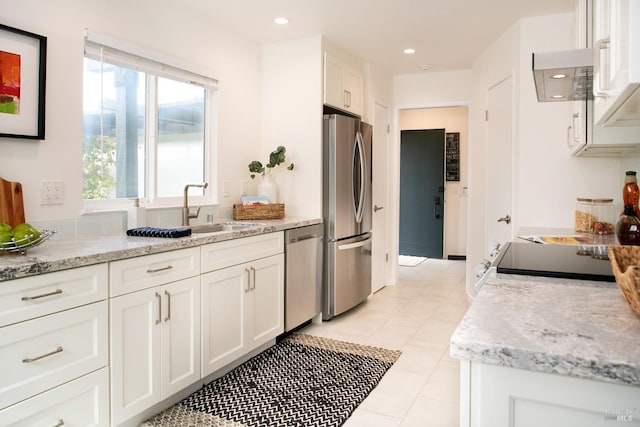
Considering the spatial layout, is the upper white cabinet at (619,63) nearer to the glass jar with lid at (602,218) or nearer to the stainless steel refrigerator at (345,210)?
the glass jar with lid at (602,218)

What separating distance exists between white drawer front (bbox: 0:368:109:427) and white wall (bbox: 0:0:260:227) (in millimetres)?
887

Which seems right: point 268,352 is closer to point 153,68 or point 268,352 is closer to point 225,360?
point 225,360

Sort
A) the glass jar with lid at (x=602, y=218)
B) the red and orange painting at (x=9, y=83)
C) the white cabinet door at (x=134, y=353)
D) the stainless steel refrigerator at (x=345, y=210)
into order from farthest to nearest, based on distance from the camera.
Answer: the stainless steel refrigerator at (x=345, y=210), the glass jar with lid at (x=602, y=218), the red and orange painting at (x=9, y=83), the white cabinet door at (x=134, y=353)

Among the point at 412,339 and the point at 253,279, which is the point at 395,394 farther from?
the point at 253,279

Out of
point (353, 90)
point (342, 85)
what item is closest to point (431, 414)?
point (342, 85)

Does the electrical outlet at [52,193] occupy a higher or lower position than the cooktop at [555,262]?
higher

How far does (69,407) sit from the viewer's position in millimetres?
1725

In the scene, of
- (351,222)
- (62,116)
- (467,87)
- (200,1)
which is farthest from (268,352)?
(467,87)

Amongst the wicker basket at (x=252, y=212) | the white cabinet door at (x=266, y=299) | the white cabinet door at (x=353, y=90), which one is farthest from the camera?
the white cabinet door at (x=353, y=90)

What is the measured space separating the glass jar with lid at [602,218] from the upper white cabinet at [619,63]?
1632 mm

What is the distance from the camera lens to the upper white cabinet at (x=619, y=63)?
79 centimetres

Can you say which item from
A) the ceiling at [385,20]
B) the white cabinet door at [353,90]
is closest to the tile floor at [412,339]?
the white cabinet door at [353,90]

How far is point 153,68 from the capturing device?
2848 mm

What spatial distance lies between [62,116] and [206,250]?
1003 mm
